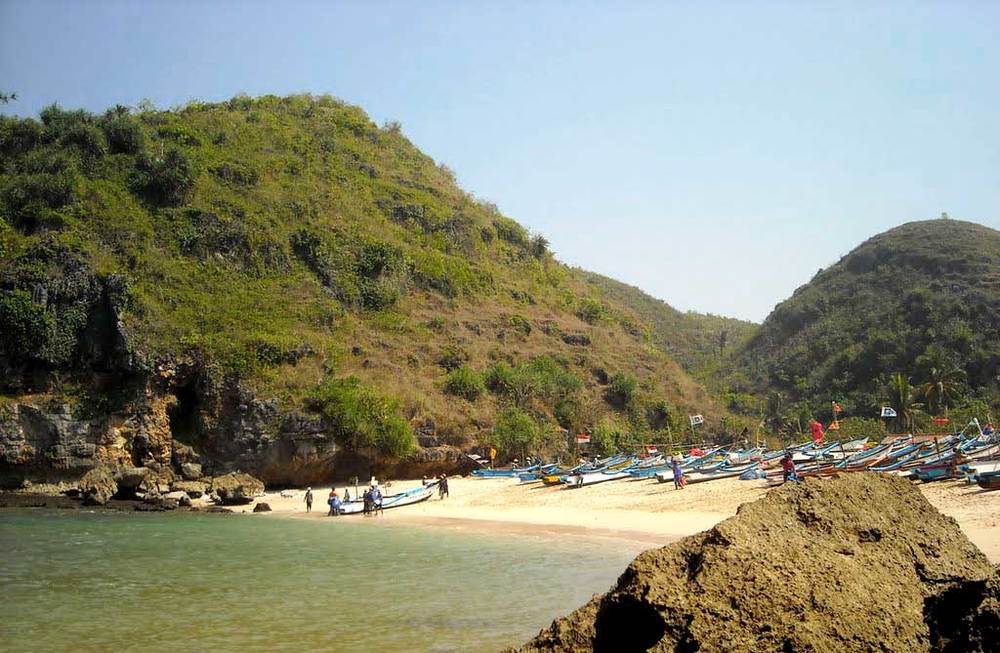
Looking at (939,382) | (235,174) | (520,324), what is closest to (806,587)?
(520,324)

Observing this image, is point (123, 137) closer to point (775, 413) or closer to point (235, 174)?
point (235, 174)

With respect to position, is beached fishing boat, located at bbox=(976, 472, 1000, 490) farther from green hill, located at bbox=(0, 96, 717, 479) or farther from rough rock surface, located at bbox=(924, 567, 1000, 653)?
green hill, located at bbox=(0, 96, 717, 479)

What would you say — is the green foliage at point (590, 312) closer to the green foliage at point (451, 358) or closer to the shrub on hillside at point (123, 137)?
the green foliage at point (451, 358)

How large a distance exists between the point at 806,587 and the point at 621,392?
5019 centimetres

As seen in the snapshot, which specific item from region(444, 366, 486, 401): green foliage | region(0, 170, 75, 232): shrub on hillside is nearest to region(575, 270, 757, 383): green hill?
region(444, 366, 486, 401): green foliage

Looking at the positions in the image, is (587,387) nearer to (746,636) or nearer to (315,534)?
(315,534)

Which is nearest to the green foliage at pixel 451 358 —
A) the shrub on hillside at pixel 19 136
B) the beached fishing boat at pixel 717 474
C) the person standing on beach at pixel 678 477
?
the beached fishing boat at pixel 717 474

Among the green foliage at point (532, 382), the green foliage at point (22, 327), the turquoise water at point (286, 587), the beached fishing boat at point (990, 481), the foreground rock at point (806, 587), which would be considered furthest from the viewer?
the green foliage at point (532, 382)

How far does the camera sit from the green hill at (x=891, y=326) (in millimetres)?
63562

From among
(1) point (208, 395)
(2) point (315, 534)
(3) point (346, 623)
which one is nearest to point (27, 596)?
(3) point (346, 623)

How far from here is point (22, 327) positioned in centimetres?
3953

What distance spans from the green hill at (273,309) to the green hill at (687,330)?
951 inches

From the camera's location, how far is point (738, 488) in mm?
26719

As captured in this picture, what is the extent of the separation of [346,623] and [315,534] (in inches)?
546
